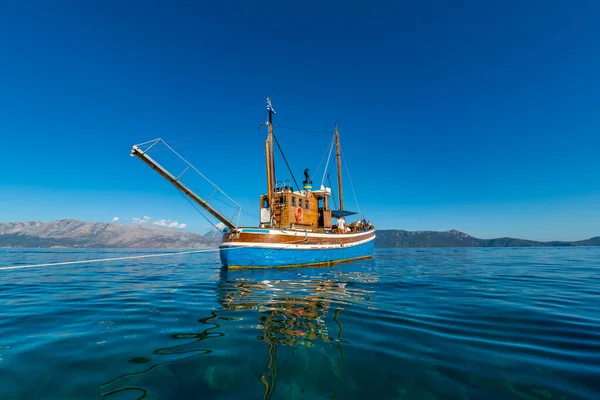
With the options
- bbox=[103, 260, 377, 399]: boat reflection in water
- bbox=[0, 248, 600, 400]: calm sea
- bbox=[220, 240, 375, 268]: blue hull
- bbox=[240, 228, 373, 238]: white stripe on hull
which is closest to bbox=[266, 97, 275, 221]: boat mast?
bbox=[240, 228, 373, 238]: white stripe on hull

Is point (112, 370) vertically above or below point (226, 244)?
below

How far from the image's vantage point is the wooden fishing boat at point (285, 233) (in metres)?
18.3

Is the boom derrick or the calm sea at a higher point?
the boom derrick

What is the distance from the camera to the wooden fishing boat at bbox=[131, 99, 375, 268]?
18312mm

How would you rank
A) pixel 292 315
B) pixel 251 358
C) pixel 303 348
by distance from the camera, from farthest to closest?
pixel 292 315 → pixel 303 348 → pixel 251 358

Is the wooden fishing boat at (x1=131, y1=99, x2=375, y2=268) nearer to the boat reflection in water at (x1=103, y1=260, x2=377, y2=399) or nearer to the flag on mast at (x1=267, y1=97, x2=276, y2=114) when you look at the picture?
the flag on mast at (x1=267, y1=97, x2=276, y2=114)

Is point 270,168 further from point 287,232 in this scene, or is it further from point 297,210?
point 287,232

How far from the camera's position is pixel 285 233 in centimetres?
1956

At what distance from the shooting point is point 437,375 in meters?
3.69

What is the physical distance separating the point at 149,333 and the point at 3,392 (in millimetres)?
2278

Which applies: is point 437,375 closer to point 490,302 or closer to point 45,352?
point 490,302

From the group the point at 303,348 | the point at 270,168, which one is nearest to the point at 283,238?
the point at 270,168

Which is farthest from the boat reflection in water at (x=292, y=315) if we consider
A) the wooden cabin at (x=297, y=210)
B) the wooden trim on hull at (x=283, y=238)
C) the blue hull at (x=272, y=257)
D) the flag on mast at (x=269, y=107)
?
the flag on mast at (x=269, y=107)

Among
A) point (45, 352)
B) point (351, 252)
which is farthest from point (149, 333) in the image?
point (351, 252)
